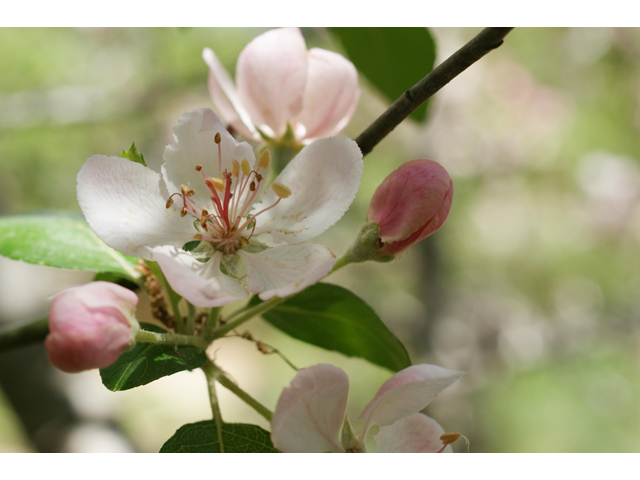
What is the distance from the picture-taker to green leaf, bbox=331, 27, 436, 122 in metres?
0.62

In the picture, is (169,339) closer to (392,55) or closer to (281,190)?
(281,190)

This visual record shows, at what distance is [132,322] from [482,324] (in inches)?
94.4

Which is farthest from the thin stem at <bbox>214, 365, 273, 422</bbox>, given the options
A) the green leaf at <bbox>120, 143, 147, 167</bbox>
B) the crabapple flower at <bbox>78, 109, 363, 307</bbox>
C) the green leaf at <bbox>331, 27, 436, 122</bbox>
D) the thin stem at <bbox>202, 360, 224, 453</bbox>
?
the green leaf at <bbox>331, 27, 436, 122</bbox>

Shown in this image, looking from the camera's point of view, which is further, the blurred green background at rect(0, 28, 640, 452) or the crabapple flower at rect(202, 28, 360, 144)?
the blurred green background at rect(0, 28, 640, 452)

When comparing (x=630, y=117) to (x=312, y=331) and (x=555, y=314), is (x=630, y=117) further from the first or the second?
(x=312, y=331)

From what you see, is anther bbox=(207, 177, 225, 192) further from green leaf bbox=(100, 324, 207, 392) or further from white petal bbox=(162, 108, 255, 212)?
green leaf bbox=(100, 324, 207, 392)

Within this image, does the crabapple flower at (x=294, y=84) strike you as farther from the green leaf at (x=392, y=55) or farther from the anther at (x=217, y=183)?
the anther at (x=217, y=183)

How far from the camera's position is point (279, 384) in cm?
310

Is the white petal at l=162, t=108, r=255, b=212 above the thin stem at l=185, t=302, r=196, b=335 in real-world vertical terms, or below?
above

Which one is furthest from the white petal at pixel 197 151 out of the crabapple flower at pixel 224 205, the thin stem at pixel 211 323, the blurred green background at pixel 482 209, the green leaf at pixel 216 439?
the blurred green background at pixel 482 209

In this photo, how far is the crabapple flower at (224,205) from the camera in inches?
16.5

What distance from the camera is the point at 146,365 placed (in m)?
0.41

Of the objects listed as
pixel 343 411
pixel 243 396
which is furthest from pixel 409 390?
pixel 243 396

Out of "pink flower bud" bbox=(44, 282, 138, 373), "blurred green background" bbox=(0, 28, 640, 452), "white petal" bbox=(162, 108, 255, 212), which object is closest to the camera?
"pink flower bud" bbox=(44, 282, 138, 373)
